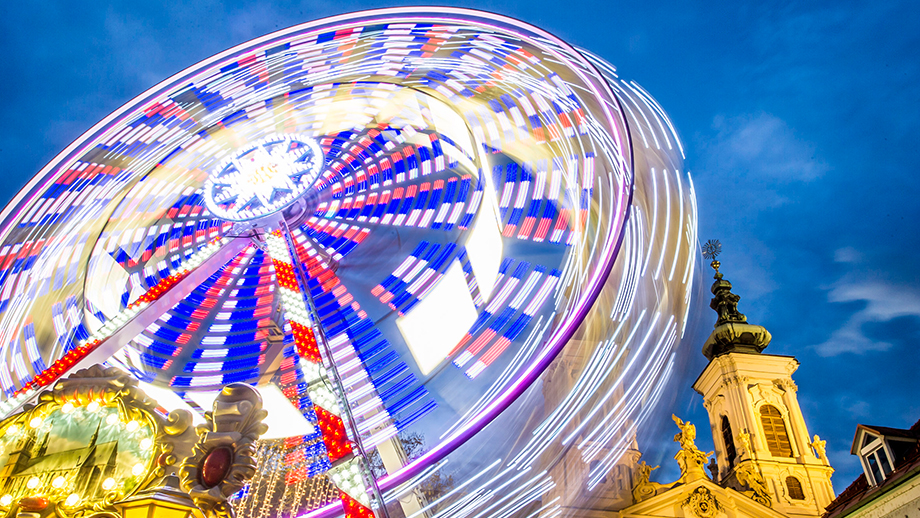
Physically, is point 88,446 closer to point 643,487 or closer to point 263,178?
point 263,178

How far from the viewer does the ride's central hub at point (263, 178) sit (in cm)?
1459

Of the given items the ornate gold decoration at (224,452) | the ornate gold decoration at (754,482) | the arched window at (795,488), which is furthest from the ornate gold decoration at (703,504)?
the ornate gold decoration at (224,452)

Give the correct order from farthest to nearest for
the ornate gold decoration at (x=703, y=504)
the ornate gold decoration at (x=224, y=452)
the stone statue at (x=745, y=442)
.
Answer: the stone statue at (x=745, y=442) < the ornate gold decoration at (x=703, y=504) < the ornate gold decoration at (x=224, y=452)

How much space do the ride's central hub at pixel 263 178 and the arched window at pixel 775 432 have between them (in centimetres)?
2744

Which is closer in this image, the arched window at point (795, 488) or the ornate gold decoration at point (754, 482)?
the ornate gold decoration at point (754, 482)

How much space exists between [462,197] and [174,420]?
404 inches

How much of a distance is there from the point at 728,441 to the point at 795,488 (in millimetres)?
4061

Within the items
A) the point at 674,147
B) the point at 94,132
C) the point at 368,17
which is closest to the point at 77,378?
the point at 94,132

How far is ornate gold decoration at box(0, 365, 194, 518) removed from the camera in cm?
645

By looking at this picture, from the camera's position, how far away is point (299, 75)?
14.1m

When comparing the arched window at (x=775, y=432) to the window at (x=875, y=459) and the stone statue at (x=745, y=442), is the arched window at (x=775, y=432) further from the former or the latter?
the window at (x=875, y=459)

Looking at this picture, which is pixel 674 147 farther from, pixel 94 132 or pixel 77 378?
pixel 94 132

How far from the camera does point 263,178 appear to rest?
14898 millimetres

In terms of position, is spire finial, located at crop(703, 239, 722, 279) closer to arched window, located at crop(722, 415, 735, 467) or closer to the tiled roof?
arched window, located at crop(722, 415, 735, 467)
